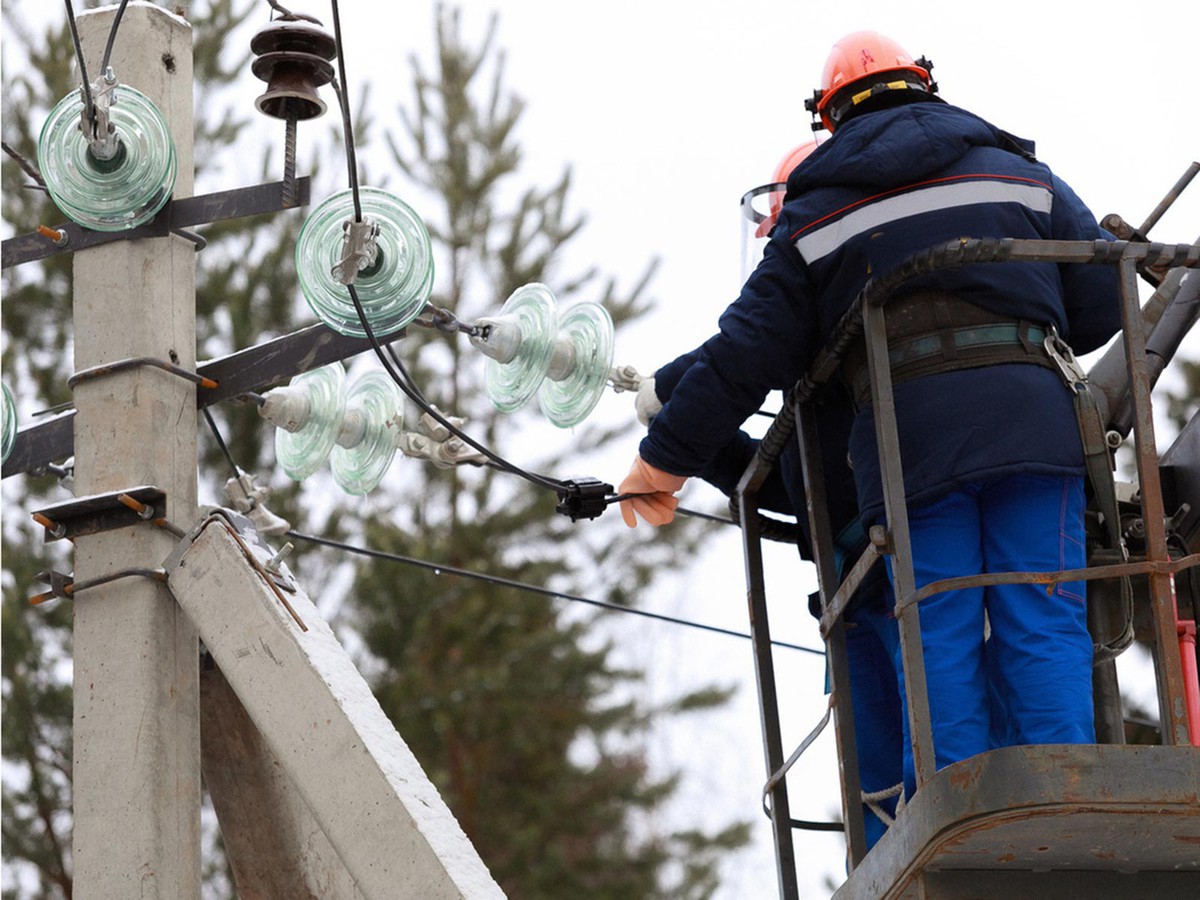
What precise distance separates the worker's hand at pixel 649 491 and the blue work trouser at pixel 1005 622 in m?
1.00

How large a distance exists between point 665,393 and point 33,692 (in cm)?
1182

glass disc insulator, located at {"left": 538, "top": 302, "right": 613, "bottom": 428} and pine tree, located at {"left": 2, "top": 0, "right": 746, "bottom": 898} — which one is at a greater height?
pine tree, located at {"left": 2, "top": 0, "right": 746, "bottom": 898}

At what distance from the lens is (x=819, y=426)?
16.9 feet

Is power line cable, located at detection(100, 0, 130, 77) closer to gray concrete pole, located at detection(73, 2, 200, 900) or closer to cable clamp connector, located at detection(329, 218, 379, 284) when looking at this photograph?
gray concrete pole, located at detection(73, 2, 200, 900)

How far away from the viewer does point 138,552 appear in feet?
17.7

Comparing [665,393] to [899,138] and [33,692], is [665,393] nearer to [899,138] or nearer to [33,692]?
[899,138]

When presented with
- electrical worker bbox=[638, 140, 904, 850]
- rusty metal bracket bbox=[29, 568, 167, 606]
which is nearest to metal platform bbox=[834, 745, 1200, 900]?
electrical worker bbox=[638, 140, 904, 850]

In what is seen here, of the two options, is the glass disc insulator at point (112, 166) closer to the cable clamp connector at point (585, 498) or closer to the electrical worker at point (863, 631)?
the cable clamp connector at point (585, 498)

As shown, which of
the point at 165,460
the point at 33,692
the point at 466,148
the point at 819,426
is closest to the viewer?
the point at 819,426

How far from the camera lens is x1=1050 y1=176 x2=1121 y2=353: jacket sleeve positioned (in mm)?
4785

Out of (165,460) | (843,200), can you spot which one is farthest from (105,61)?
(843,200)

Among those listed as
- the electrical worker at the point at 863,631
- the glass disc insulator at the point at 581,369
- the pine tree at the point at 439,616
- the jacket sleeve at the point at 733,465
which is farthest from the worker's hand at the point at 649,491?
the pine tree at the point at 439,616

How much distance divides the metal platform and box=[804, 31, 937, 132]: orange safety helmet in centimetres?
192

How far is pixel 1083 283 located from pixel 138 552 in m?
2.62
